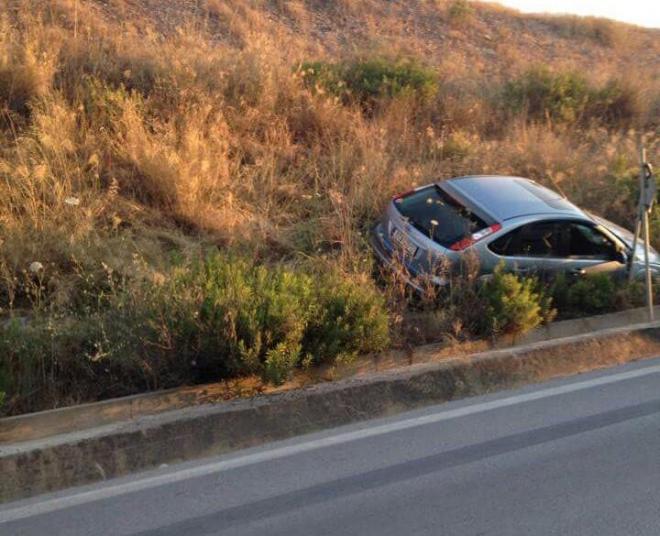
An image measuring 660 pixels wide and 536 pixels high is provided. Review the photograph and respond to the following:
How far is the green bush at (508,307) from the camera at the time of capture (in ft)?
22.6

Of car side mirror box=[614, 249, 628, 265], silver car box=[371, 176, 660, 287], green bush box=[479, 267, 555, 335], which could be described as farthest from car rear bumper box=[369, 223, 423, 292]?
car side mirror box=[614, 249, 628, 265]

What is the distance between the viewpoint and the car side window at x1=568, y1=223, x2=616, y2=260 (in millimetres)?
8133

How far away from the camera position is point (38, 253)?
7.36 metres

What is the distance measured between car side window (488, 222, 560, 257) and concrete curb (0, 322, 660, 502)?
47.0 inches

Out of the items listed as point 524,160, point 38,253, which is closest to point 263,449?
point 38,253

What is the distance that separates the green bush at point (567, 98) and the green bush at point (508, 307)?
8066mm

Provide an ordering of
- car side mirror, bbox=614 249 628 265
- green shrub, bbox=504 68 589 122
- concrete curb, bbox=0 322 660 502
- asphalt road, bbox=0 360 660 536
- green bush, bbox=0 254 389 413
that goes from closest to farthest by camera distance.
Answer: asphalt road, bbox=0 360 660 536 < concrete curb, bbox=0 322 660 502 < green bush, bbox=0 254 389 413 < car side mirror, bbox=614 249 628 265 < green shrub, bbox=504 68 589 122

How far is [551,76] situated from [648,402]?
11102 mm

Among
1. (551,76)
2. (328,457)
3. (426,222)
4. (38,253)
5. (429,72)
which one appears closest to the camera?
(328,457)

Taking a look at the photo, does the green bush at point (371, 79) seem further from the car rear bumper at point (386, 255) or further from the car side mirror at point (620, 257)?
the car side mirror at point (620, 257)

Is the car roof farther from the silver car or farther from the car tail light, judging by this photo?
the car tail light

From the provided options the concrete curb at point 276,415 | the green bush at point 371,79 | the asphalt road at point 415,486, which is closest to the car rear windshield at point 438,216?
the concrete curb at point 276,415

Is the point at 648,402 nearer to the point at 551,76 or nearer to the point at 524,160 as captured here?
the point at 524,160

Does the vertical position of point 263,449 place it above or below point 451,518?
below
